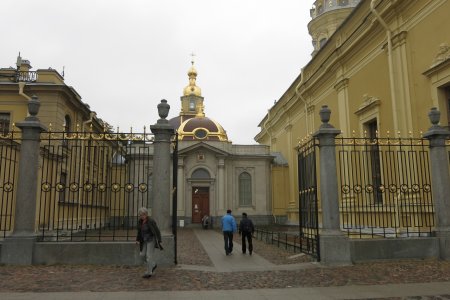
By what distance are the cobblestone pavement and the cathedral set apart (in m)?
22.4

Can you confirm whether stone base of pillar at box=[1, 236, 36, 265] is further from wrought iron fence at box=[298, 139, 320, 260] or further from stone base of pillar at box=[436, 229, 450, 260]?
stone base of pillar at box=[436, 229, 450, 260]

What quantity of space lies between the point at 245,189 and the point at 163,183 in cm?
2373

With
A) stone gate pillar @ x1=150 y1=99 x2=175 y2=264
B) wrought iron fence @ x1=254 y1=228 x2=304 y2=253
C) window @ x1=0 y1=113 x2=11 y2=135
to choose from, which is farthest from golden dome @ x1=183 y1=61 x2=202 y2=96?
stone gate pillar @ x1=150 y1=99 x2=175 y2=264

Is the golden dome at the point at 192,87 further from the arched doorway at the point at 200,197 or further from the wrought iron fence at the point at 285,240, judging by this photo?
the wrought iron fence at the point at 285,240

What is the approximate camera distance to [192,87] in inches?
2628

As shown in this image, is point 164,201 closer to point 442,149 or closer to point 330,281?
point 330,281

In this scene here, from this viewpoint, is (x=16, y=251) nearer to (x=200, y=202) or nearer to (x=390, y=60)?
(x=390, y=60)

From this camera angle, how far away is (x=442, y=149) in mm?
11227

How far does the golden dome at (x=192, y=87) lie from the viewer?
6595cm

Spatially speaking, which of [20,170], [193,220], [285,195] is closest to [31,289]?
[20,170]

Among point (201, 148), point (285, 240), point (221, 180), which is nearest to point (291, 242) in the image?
point (285, 240)

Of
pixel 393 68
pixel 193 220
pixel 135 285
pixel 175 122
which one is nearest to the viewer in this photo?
pixel 135 285

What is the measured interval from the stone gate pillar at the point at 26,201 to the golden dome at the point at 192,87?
5569 cm

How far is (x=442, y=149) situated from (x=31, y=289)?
10.5 metres
